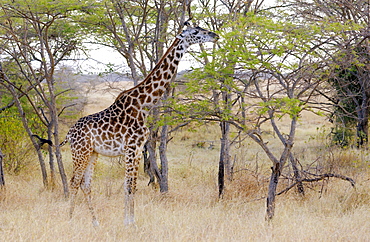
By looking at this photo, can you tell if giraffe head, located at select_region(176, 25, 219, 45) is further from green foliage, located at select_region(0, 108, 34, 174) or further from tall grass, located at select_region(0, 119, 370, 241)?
green foliage, located at select_region(0, 108, 34, 174)

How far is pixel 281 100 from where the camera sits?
5371 mm

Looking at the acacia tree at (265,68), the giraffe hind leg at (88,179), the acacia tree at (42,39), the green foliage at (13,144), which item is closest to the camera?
the acacia tree at (265,68)

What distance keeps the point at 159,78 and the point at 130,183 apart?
1551mm

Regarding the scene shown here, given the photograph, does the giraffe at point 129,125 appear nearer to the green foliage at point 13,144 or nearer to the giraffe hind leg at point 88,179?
the giraffe hind leg at point 88,179

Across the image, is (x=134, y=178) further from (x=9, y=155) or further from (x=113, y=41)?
(x=9, y=155)

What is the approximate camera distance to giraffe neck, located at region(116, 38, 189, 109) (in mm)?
6020

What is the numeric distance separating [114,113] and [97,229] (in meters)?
1.61

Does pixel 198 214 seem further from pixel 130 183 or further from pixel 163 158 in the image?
pixel 163 158

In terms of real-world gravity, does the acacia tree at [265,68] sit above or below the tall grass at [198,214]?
above

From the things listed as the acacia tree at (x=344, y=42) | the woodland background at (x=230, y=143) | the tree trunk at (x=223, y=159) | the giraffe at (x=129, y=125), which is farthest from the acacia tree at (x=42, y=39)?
the acacia tree at (x=344, y=42)

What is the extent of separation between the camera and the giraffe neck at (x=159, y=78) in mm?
6020

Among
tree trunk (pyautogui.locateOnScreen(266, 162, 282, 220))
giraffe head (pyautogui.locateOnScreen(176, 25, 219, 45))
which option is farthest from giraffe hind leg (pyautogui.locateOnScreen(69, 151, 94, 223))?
tree trunk (pyautogui.locateOnScreen(266, 162, 282, 220))

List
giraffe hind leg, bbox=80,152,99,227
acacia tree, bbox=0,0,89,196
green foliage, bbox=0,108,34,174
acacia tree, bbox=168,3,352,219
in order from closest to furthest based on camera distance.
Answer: acacia tree, bbox=168,3,352,219 < giraffe hind leg, bbox=80,152,99,227 < acacia tree, bbox=0,0,89,196 < green foliage, bbox=0,108,34,174

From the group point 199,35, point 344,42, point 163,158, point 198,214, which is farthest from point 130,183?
point 344,42
